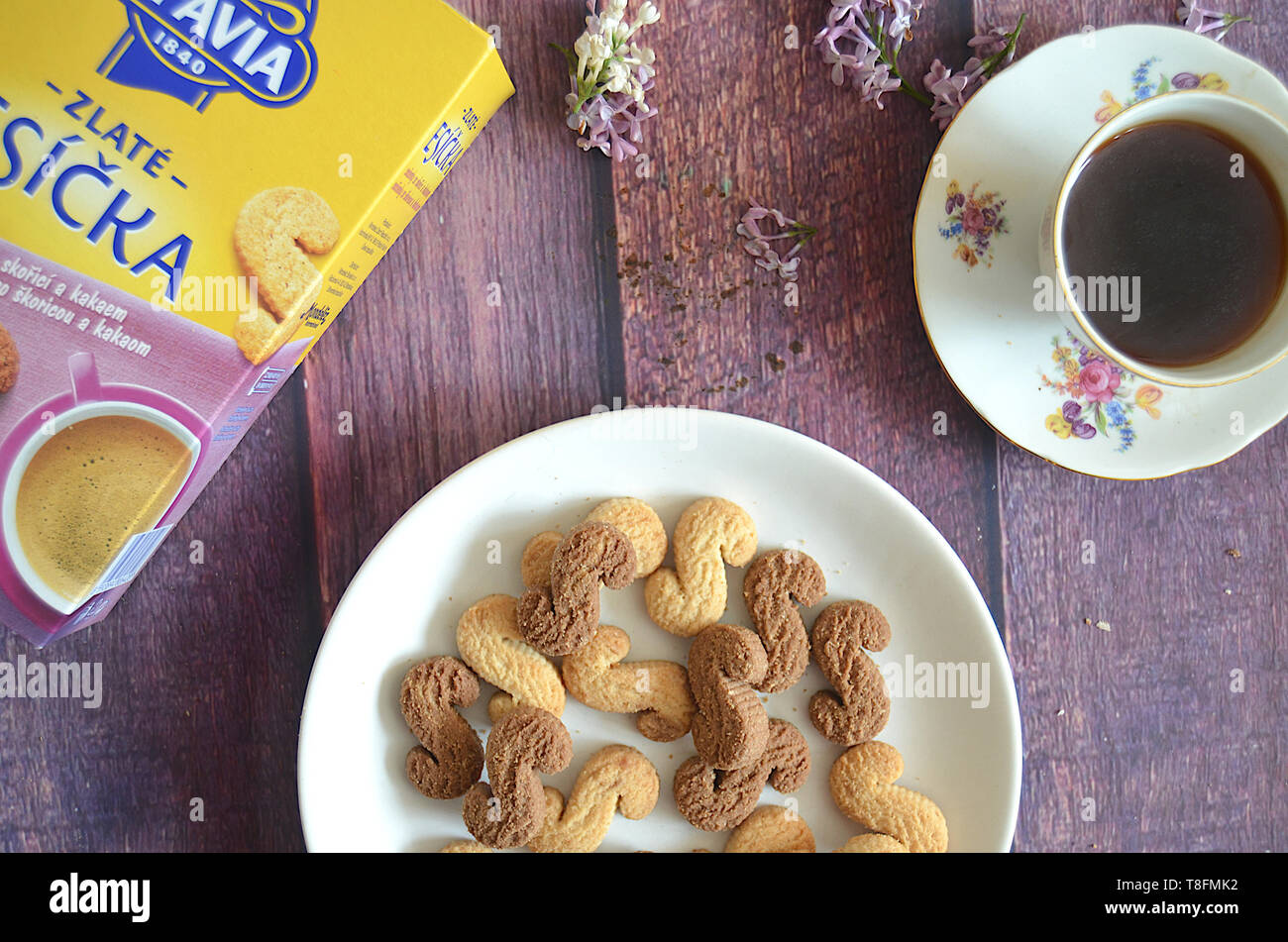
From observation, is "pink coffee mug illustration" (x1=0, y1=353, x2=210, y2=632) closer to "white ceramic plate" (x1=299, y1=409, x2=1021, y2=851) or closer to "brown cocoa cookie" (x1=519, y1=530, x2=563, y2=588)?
"white ceramic plate" (x1=299, y1=409, x2=1021, y2=851)

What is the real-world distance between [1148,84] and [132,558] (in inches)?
39.1

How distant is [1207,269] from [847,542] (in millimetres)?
381

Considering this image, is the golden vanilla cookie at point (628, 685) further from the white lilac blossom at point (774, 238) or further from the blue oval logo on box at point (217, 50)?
the blue oval logo on box at point (217, 50)

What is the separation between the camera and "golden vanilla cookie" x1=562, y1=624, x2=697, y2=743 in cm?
74

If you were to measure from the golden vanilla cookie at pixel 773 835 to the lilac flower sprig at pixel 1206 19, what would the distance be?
2.74 ft

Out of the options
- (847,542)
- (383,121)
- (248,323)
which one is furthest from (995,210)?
(248,323)

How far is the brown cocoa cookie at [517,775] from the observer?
27.7 inches

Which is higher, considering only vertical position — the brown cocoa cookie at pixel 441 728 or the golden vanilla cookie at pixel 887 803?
the brown cocoa cookie at pixel 441 728

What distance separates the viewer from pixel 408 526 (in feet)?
2.34

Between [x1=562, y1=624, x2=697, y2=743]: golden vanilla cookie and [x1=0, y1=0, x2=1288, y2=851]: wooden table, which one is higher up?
[x1=0, y1=0, x2=1288, y2=851]: wooden table

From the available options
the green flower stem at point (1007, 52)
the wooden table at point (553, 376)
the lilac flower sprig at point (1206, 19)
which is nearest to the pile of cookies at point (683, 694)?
the wooden table at point (553, 376)

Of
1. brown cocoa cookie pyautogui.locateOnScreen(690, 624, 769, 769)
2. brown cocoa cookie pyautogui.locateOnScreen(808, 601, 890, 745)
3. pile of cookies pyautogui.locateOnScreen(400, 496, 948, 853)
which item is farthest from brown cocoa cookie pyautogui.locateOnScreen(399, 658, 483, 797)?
brown cocoa cookie pyautogui.locateOnScreen(808, 601, 890, 745)

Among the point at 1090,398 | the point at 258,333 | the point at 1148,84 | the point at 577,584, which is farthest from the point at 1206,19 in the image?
the point at 258,333

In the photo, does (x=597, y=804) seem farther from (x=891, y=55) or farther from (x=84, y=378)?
(x=891, y=55)
